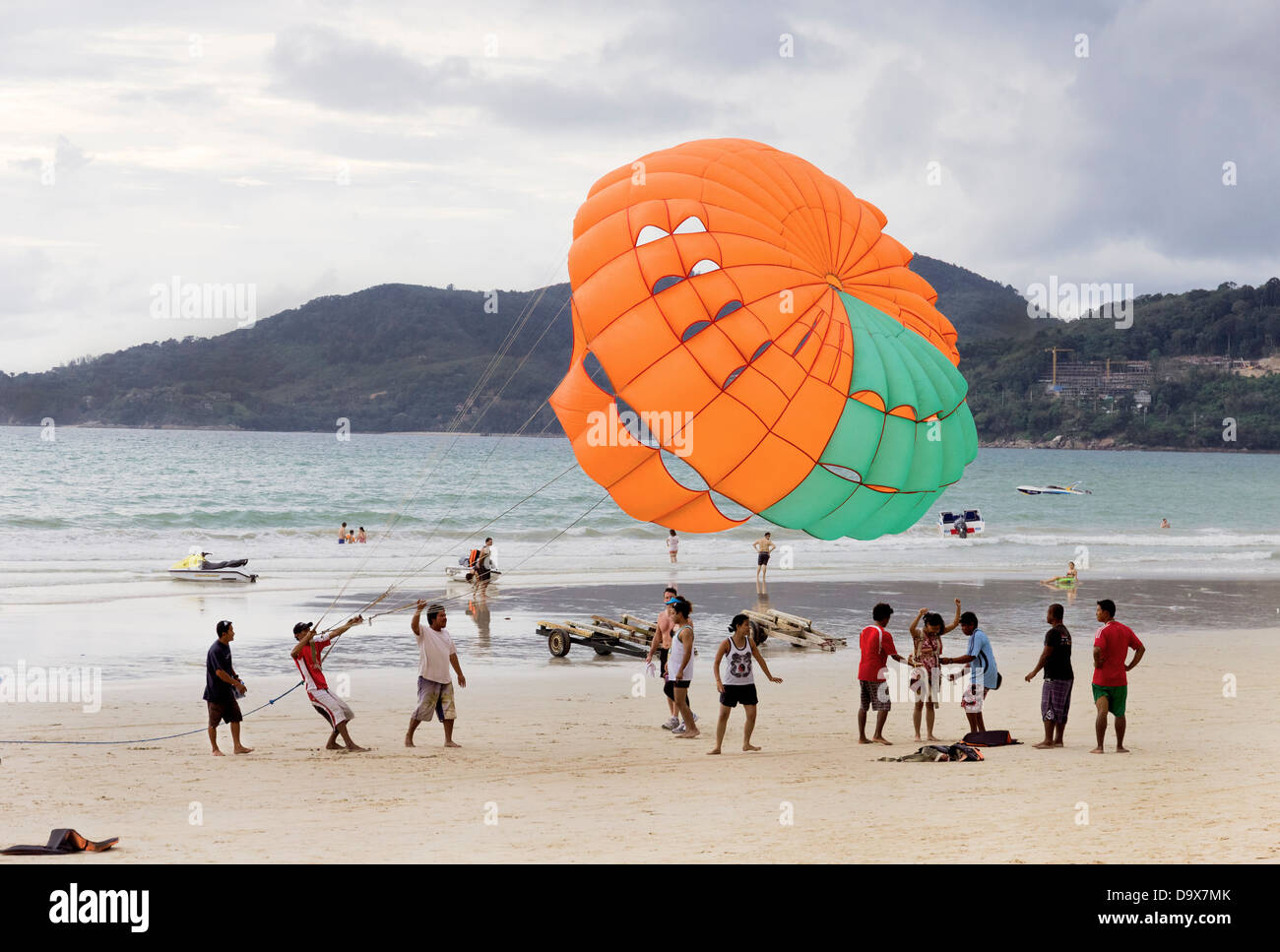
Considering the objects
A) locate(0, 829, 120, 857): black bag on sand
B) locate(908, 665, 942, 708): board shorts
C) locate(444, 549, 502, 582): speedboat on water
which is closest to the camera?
locate(0, 829, 120, 857): black bag on sand

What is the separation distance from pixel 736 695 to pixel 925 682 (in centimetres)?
199

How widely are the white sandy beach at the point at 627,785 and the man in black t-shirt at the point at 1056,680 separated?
12.2 inches

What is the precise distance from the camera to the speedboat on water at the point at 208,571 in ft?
81.6

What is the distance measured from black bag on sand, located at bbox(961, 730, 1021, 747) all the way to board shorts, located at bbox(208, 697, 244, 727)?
6460mm

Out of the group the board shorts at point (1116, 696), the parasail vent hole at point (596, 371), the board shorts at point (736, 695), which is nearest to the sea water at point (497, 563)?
the parasail vent hole at point (596, 371)

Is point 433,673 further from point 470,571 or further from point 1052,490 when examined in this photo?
point 1052,490

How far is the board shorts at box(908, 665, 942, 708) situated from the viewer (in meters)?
11.0

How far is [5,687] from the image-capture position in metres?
13.6

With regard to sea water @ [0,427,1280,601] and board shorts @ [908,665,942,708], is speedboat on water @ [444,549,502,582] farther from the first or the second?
board shorts @ [908,665,942,708]
